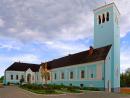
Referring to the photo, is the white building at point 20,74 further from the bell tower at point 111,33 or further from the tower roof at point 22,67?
the bell tower at point 111,33

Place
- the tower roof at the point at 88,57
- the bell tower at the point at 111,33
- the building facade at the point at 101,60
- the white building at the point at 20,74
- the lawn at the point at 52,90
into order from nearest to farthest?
the lawn at the point at 52,90 < the building facade at the point at 101,60 < the tower roof at the point at 88,57 < the bell tower at the point at 111,33 < the white building at the point at 20,74

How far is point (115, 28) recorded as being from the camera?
42.9 metres

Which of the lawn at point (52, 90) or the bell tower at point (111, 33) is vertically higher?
the bell tower at point (111, 33)

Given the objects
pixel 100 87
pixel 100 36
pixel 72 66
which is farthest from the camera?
pixel 72 66

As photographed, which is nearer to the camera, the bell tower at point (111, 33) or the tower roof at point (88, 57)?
the tower roof at point (88, 57)

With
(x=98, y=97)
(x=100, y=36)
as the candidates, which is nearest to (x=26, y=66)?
(x=100, y=36)

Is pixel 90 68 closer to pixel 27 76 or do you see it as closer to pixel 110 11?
pixel 110 11

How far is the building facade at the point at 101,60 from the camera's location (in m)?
39.4

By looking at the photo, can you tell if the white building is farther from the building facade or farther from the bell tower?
the bell tower

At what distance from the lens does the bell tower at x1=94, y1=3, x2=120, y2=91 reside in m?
41.2

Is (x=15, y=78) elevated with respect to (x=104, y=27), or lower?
lower

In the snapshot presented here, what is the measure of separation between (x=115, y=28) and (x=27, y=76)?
36.4m

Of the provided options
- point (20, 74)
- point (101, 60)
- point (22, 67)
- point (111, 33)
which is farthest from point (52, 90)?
point (22, 67)

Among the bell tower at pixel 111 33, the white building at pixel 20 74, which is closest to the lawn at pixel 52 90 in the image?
the bell tower at pixel 111 33
